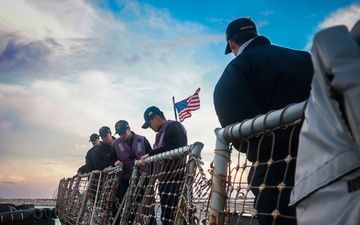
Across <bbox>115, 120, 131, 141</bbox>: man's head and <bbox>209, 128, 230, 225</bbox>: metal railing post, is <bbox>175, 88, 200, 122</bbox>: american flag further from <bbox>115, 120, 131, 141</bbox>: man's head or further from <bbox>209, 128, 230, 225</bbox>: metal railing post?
<bbox>209, 128, 230, 225</bbox>: metal railing post

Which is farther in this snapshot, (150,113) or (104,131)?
(104,131)

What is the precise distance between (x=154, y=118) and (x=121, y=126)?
133cm

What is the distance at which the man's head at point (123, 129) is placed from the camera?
247 inches

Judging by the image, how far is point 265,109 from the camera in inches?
82.4

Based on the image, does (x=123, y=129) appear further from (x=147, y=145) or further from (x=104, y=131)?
(x=104, y=131)

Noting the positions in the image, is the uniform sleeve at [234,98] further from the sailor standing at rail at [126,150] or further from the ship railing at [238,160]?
the sailor standing at rail at [126,150]

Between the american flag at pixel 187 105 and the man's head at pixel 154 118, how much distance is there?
5.01 meters

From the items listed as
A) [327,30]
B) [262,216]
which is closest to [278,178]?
[262,216]

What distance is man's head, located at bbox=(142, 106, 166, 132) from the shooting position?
17.0 ft

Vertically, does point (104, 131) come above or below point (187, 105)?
below

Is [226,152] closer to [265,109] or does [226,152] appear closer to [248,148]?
[248,148]

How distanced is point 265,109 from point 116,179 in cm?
391

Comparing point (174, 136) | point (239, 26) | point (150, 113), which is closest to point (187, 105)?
point (150, 113)

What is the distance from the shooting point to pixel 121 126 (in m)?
6.30
